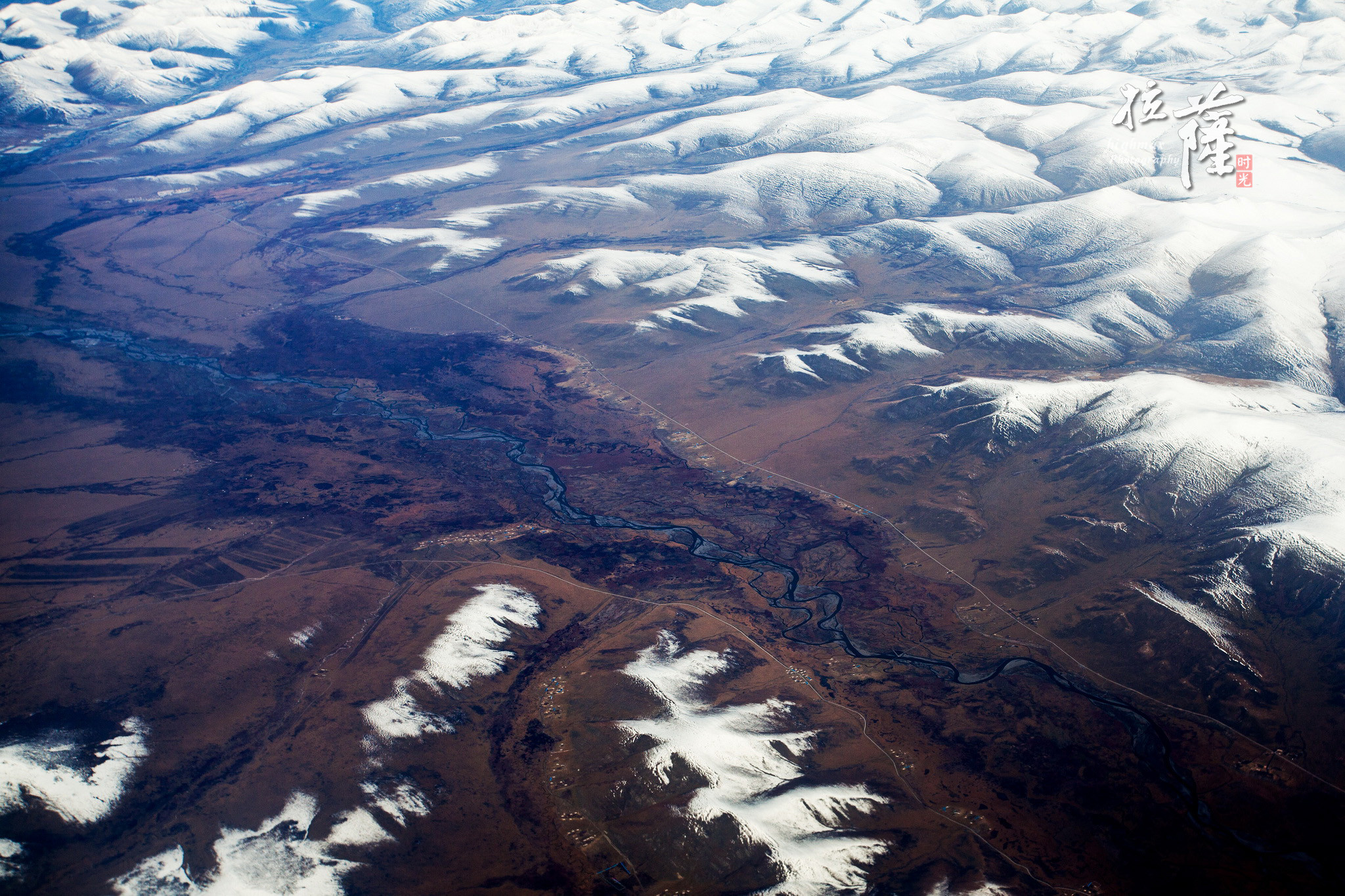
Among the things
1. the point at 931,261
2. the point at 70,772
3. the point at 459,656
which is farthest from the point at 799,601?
the point at 931,261

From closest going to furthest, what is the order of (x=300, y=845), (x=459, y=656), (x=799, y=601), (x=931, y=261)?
(x=300, y=845), (x=459, y=656), (x=799, y=601), (x=931, y=261)

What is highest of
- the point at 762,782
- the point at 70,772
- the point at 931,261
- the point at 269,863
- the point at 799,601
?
the point at 931,261

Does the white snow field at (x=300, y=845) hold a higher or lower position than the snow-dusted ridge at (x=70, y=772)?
lower

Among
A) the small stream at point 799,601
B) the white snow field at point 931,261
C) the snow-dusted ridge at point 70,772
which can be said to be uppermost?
the white snow field at point 931,261

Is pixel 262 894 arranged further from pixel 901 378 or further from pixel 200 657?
pixel 901 378

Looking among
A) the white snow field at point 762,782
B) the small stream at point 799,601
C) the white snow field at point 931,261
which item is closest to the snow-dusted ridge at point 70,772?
the white snow field at point 931,261

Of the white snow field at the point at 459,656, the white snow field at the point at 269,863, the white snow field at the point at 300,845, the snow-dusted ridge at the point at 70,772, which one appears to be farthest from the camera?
the white snow field at the point at 459,656

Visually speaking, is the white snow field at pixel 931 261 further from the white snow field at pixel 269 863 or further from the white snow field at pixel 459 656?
the white snow field at pixel 269 863

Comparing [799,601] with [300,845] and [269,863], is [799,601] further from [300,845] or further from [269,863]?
[269,863]

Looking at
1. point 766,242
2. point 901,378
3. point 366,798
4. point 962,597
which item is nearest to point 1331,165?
point 766,242
